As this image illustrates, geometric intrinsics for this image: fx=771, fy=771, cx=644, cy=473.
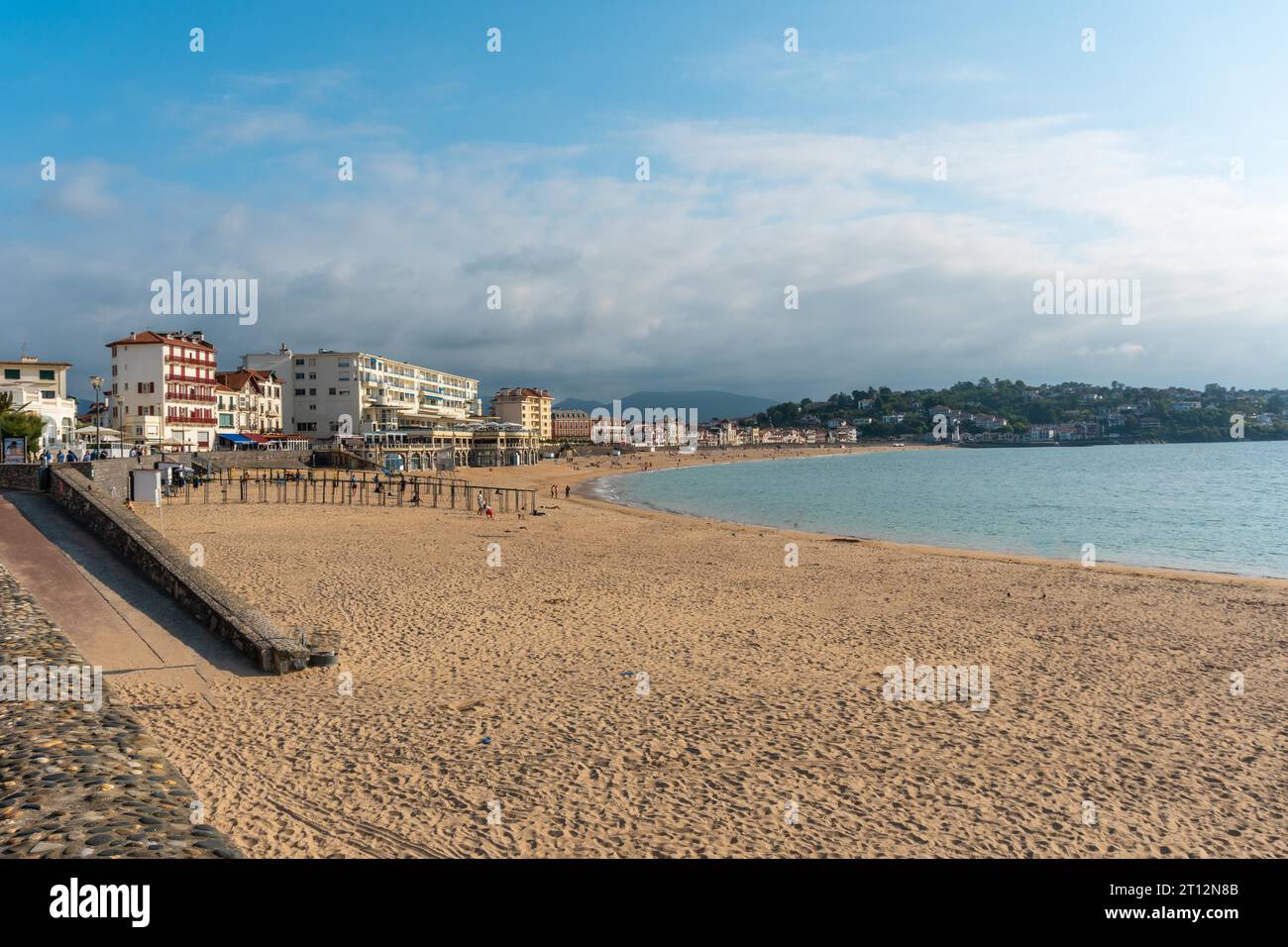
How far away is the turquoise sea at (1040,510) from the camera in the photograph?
93.1 ft

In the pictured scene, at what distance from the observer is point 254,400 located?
74750mm

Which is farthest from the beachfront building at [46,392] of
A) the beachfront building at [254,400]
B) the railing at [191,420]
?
the beachfront building at [254,400]

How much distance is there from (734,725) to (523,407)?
139m

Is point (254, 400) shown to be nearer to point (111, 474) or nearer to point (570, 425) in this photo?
point (111, 474)

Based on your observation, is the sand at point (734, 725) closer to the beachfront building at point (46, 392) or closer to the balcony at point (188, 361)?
the beachfront building at point (46, 392)

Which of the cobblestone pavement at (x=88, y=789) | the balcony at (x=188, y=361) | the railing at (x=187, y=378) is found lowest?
the cobblestone pavement at (x=88, y=789)

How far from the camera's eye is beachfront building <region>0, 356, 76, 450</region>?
163 ft

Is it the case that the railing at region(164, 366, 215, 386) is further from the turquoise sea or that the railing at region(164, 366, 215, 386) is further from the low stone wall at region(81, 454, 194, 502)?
the low stone wall at region(81, 454, 194, 502)

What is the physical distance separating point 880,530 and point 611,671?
2549cm

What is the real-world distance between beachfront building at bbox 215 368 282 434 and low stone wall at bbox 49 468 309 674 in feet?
197

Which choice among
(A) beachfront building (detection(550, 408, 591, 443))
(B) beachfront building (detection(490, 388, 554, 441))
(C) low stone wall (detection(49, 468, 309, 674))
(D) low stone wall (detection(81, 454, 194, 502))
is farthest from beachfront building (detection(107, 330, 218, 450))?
(A) beachfront building (detection(550, 408, 591, 443))

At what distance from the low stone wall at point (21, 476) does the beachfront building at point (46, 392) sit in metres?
30.8
